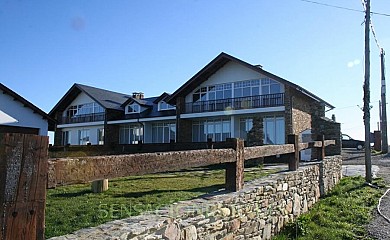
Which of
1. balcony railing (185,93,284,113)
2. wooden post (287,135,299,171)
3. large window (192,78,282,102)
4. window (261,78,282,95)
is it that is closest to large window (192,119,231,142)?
balcony railing (185,93,284,113)

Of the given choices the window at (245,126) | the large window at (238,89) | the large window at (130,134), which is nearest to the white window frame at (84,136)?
the large window at (130,134)

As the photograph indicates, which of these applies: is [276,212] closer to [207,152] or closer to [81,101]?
[207,152]

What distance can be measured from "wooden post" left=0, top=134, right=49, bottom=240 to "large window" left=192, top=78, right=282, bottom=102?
20.2m

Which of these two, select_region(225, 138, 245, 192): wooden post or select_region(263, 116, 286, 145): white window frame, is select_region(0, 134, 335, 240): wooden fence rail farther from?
select_region(263, 116, 286, 145): white window frame

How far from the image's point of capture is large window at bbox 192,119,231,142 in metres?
23.6

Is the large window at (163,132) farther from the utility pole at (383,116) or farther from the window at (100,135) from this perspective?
the utility pole at (383,116)

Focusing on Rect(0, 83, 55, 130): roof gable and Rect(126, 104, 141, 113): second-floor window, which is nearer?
Rect(0, 83, 55, 130): roof gable

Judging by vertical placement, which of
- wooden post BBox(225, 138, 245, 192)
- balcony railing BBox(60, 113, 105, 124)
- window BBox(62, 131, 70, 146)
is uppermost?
balcony railing BBox(60, 113, 105, 124)

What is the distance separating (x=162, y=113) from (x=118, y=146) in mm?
5950

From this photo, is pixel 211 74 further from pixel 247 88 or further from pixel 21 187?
pixel 21 187

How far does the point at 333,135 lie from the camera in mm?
20531

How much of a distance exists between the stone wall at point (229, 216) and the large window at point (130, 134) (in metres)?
23.0

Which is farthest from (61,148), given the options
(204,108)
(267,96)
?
(267,96)

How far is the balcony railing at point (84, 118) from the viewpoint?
102ft
